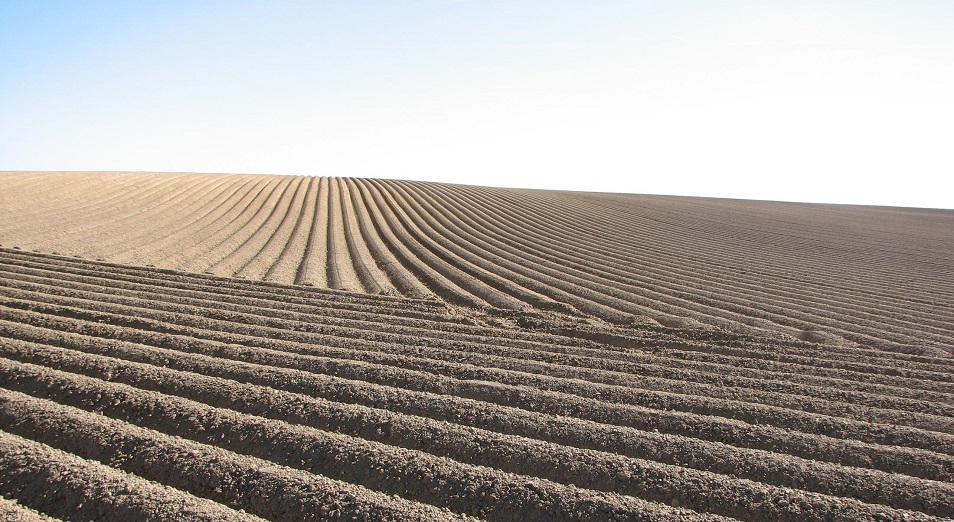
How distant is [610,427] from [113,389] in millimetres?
3016

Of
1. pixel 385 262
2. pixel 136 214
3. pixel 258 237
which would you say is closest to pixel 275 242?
pixel 258 237

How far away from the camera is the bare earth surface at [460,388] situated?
2.64 meters

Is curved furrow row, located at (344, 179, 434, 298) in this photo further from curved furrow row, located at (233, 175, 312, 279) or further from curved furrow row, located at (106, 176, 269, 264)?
curved furrow row, located at (106, 176, 269, 264)

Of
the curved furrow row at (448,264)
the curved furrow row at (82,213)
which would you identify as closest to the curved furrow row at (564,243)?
the curved furrow row at (448,264)

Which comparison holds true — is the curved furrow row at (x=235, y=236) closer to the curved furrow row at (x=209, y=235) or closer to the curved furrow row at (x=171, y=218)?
the curved furrow row at (x=209, y=235)

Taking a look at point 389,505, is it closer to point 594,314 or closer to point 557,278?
point 594,314

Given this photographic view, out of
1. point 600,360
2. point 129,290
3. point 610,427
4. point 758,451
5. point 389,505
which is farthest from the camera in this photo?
point 129,290

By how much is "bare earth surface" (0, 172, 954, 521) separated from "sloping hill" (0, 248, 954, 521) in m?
0.02

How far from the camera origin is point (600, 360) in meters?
4.66

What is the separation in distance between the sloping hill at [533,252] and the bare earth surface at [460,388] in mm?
99

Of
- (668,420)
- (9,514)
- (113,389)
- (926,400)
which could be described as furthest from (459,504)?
(926,400)

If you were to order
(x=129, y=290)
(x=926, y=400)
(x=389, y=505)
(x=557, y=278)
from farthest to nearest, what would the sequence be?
(x=557, y=278) → (x=129, y=290) → (x=926, y=400) → (x=389, y=505)

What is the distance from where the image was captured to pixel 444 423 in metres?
3.30

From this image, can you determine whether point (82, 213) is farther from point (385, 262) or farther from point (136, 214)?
point (385, 262)
